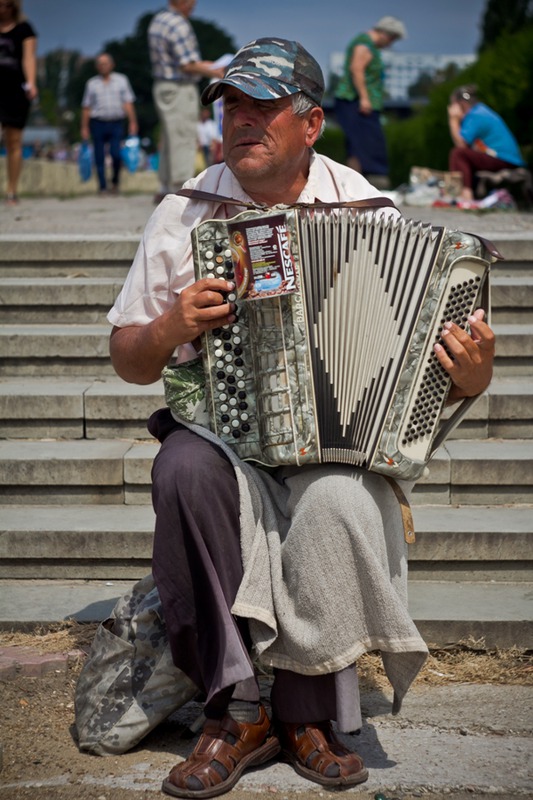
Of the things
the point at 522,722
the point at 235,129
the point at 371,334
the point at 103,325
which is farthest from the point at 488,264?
the point at 103,325

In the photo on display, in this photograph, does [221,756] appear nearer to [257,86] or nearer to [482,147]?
[257,86]

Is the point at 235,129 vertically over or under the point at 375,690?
over

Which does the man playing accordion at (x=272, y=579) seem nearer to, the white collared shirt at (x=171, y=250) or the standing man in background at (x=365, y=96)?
the white collared shirt at (x=171, y=250)

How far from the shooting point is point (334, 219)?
303 centimetres

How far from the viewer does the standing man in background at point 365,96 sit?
1010 cm

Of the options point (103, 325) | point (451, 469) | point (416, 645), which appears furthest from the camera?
point (103, 325)

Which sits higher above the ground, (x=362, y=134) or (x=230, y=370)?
(x=362, y=134)

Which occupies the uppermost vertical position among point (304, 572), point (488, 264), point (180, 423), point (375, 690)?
point (488, 264)

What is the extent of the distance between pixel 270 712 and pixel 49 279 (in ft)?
10.5

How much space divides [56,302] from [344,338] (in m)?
2.96

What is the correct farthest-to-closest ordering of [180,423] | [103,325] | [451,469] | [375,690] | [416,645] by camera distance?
1. [103,325]
2. [451,469]
3. [375,690]
4. [180,423]
5. [416,645]

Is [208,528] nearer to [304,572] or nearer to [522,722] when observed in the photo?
[304,572]

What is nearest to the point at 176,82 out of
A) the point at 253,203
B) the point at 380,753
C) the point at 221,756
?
the point at 253,203

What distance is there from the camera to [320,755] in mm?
2986
